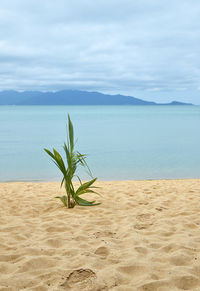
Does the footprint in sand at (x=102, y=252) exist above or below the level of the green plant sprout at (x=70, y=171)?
below

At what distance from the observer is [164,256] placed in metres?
2.79

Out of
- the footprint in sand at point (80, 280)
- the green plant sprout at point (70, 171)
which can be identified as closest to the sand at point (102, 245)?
the footprint in sand at point (80, 280)

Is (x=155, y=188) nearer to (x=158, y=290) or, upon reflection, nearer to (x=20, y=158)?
(x=158, y=290)

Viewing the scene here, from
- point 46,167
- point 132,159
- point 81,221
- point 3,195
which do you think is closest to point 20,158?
point 46,167

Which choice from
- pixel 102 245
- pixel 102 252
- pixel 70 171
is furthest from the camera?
pixel 70 171

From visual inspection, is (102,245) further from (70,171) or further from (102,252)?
(70,171)

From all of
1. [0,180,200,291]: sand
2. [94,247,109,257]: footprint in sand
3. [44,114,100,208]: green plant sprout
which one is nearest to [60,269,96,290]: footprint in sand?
[0,180,200,291]: sand

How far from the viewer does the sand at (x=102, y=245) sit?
238 centimetres

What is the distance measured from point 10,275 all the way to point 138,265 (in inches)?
41.7

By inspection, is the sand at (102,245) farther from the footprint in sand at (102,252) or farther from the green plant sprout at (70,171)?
the green plant sprout at (70,171)

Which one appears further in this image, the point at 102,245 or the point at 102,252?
the point at 102,245

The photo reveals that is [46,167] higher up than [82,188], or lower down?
lower down

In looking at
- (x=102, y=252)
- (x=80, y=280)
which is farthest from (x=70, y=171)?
(x=80, y=280)

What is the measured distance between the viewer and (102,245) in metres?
3.06
